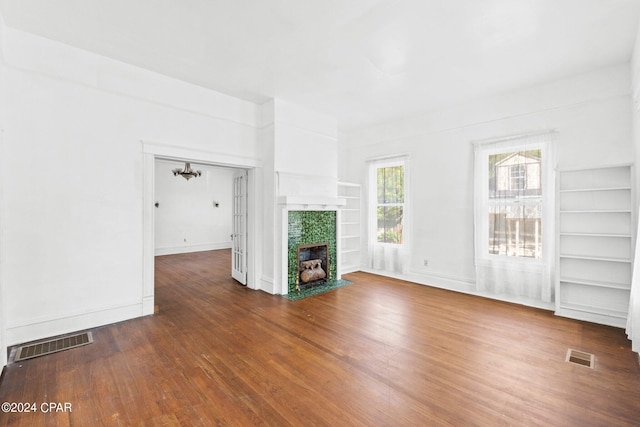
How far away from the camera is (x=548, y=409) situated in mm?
2039

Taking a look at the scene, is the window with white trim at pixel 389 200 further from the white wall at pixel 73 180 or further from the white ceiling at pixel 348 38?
the white wall at pixel 73 180

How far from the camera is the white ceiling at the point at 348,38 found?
263 centimetres

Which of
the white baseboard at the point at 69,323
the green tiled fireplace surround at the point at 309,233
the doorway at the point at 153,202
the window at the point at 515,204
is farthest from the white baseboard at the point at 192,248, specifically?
the window at the point at 515,204

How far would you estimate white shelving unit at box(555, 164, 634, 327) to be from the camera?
137 inches

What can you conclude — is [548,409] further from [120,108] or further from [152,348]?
[120,108]

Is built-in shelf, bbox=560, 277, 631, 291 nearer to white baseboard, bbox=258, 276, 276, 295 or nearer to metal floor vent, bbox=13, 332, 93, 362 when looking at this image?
white baseboard, bbox=258, 276, 276, 295

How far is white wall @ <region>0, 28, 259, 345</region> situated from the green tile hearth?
2099 mm

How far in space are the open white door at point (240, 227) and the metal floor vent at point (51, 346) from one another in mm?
2418

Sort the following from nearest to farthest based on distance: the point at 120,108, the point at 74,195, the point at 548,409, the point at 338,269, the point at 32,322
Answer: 1. the point at 548,409
2. the point at 32,322
3. the point at 74,195
4. the point at 120,108
5. the point at 338,269

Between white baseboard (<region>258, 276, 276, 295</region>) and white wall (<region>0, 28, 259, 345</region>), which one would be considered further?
white baseboard (<region>258, 276, 276, 295</region>)

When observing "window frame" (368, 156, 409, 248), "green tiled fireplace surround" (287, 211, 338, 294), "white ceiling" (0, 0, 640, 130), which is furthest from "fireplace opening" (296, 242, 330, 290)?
"white ceiling" (0, 0, 640, 130)

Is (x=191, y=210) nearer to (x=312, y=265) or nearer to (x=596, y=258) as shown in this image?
(x=312, y=265)

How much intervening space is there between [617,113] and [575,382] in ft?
11.0

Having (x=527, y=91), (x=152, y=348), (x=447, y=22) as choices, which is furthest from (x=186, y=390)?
(x=527, y=91)
